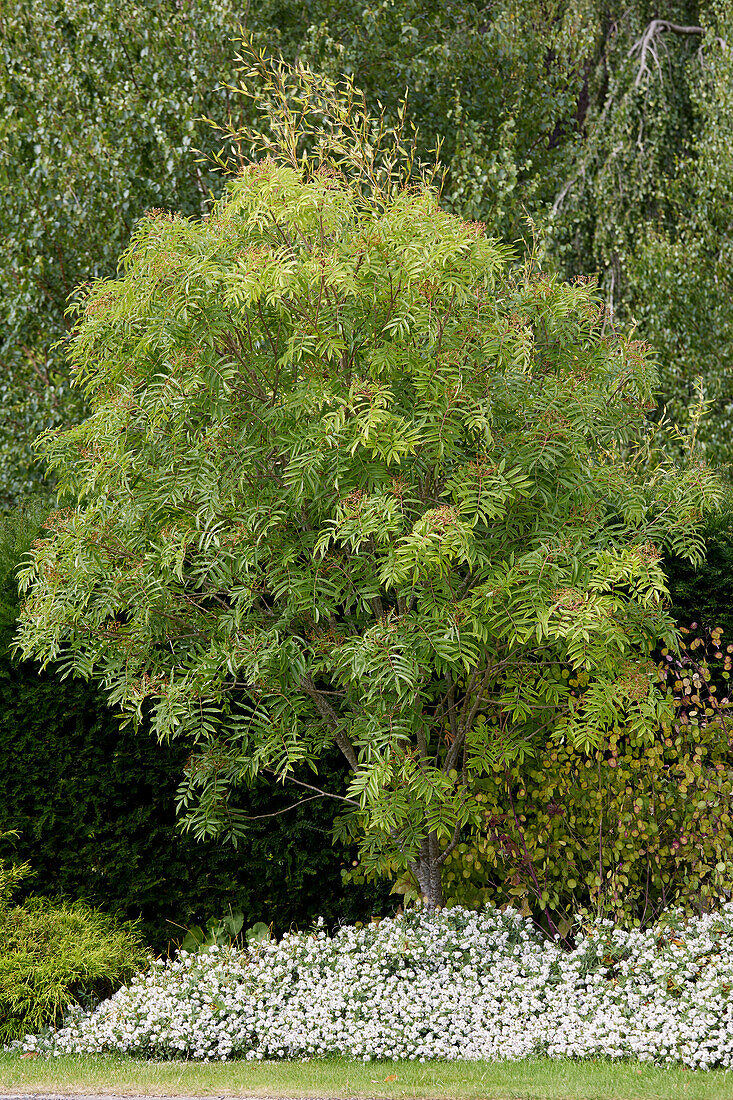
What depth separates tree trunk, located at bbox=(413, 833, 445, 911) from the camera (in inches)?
206

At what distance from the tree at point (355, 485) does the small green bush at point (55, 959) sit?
93 cm

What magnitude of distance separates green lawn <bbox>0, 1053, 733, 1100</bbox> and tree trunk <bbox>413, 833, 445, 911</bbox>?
115cm

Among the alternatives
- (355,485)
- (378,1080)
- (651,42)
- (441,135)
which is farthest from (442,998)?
(651,42)

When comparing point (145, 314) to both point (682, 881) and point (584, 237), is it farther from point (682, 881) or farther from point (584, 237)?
point (584, 237)

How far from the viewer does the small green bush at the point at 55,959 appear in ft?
15.7

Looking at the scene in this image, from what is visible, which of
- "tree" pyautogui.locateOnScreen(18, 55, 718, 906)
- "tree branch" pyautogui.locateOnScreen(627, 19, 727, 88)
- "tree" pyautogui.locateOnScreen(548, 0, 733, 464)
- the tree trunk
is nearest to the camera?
"tree" pyautogui.locateOnScreen(18, 55, 718, 906)

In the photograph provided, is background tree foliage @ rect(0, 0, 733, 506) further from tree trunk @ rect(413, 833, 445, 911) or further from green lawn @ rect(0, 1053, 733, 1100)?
green lawn @ rect(0, 1053, 733, 1100)

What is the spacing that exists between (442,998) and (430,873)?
31.3 inches

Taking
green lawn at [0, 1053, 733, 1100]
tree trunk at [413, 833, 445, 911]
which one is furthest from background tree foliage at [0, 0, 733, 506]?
green lawn at [0, 1053, 733, 1100]

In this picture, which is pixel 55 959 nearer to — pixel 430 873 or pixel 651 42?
pixel 430 873

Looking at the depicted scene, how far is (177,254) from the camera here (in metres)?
4.27

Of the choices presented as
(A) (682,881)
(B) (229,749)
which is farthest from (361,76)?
(A) (682,881)

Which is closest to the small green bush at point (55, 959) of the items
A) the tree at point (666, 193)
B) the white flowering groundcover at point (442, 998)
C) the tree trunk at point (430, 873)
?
the white flowering groundcover at point (442, 998)

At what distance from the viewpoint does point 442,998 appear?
181 inches
